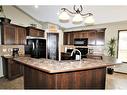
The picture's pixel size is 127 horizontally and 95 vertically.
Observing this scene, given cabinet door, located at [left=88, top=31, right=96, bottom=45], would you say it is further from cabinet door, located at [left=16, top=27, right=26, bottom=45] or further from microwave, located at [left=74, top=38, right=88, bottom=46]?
cabinet door, located at [left=16, top=27, right=26, bottom=45]

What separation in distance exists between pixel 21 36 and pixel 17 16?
3.42 feet

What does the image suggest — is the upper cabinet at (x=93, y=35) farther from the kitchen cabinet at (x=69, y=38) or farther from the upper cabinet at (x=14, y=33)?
the upper cabinet at (x=14, y=33)

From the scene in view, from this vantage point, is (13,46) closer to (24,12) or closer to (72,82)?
(24,12)

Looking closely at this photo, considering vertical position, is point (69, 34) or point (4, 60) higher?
point (69, 34)

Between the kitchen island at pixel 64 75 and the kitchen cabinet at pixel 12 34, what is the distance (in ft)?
7.59

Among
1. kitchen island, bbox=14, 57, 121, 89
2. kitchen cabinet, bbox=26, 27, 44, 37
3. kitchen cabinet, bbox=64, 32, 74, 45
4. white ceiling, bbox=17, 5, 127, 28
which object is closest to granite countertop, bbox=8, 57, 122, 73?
kitchen island, bbox=14, 57, 121, 89

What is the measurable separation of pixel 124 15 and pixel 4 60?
17.1 feet

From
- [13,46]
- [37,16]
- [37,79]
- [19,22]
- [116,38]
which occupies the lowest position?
[37,79]

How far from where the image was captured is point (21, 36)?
18.0ft

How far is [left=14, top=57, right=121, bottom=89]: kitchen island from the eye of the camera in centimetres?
211

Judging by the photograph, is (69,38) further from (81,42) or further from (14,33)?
(14,33)

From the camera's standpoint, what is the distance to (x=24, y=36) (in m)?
Result: 5.67
